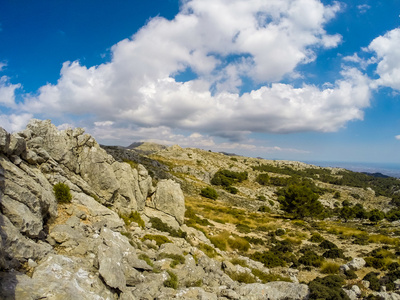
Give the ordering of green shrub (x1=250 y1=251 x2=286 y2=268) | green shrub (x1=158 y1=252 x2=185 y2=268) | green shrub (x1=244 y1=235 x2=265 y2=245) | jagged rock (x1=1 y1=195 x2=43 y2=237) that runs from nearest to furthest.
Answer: jagged rock (x1=1 y1=195 x2=43 y2=237) → green shrub (x1=158 y1=252 x2=185 y2=268) → green shrub (x1=250 y1=251 x2=286 y2=268) → green shrub (x1=244 y1=235 x2=265 y2=245)

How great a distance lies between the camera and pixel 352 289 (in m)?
16.6

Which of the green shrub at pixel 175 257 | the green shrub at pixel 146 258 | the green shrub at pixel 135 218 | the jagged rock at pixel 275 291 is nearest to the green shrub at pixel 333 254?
the jagged rock at pixel 275 291

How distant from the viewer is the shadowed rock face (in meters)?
8.11

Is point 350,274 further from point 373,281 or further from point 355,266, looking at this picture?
point 373,281

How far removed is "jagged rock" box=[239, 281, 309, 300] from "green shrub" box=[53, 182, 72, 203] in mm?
12685

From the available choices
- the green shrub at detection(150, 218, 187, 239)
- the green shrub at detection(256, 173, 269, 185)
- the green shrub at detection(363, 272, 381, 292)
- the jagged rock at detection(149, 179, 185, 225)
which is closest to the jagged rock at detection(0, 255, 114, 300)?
the green shrub at detection(150, 218, 187, 239)

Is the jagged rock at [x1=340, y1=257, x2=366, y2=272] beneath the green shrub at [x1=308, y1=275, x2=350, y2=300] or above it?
beneath

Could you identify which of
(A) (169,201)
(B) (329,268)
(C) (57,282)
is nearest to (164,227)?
(A) (169,201)

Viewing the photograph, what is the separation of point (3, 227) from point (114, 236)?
5.82 m

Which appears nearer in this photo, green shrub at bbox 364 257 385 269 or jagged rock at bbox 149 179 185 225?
green shrub at bbox 364 257 385 269

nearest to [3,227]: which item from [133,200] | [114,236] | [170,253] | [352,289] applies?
[114,236]

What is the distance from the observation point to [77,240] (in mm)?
11320

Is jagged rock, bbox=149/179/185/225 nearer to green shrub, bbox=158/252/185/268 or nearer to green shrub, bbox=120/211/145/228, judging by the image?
green shrub, bbox=120/211/145/228

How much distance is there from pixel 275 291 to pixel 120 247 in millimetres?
9784
